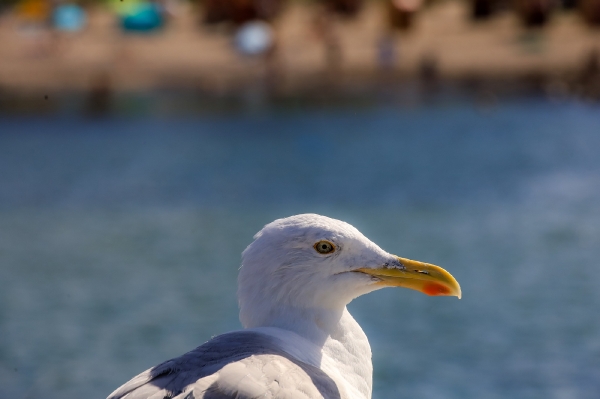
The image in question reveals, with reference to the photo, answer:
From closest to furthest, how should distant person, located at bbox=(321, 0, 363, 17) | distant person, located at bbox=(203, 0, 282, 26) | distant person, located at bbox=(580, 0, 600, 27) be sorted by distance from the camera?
distant person, located at bbox=(580, 0, 600, 27), distant person, located at bbox=(203, 0, 282, 26), distant person, located at bbox=(321, 0, 363, 17)

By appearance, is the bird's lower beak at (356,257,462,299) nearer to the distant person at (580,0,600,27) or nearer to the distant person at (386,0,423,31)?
the distant person at (580,0,600,27)

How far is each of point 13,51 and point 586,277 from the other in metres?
21.6

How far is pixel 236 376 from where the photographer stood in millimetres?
2891

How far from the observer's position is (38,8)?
3041 centimetres

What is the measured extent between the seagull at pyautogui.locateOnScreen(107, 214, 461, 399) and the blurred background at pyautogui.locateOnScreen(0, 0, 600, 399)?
370cm

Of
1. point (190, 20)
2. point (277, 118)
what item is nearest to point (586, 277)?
point (277, 118)

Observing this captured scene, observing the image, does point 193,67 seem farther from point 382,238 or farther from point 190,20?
point 382,238

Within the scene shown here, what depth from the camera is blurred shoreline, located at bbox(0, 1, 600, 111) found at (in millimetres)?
23266

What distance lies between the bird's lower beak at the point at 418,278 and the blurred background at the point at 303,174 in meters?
3.66

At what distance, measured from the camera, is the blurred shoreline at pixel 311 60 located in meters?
23.3

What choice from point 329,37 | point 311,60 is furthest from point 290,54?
point 329,37

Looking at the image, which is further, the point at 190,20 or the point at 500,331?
the point at 190,20

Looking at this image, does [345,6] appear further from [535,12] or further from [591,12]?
[591,12]

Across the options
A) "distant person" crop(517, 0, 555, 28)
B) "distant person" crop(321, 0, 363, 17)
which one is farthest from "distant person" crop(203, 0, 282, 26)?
"distant person" crop(517, 0, 555, 28)
